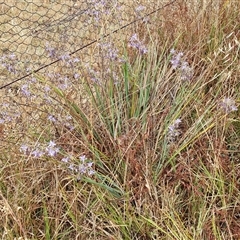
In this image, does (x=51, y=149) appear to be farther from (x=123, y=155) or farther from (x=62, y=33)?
(x=62, y=33)

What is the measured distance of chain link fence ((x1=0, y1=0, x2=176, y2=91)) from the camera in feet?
7.39

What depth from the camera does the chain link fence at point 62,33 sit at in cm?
225

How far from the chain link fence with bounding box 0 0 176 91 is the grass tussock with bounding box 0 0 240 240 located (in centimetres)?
15

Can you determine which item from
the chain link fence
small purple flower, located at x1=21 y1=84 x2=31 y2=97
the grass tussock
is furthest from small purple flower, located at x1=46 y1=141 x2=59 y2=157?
the chain link fence

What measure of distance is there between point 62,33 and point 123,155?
4.25 feet

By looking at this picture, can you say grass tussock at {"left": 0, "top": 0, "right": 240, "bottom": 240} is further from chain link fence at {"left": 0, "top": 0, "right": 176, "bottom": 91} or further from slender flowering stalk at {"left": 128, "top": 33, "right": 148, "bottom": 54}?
chain link fence at {"left": 0, "top": 0, "right": 176, "bottom": 91}

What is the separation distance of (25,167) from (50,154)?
0.27 m

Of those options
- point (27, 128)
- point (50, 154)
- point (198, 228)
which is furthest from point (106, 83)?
point (198, 228)

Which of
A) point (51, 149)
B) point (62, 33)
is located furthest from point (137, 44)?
point (62, 33)

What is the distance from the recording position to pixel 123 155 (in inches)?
70.7

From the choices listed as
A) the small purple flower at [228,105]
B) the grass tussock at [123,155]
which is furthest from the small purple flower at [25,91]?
the small purple flower at [228,105]

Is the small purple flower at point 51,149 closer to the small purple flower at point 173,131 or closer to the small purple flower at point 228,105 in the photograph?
the small purple flower at point 173,131

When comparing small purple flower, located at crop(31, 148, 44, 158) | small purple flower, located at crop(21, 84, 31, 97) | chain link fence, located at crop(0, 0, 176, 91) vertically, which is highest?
small purple flower, located at crop(21, 84, 31, 97)

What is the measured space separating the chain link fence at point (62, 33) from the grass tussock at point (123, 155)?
0.15 m
